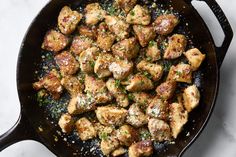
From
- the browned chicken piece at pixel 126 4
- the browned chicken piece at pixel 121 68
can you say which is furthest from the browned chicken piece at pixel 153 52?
the browned chicken piece at pixel 126 4

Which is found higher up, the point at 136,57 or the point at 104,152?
the point at 136,57

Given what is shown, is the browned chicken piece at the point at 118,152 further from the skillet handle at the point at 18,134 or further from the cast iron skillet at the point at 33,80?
the skillet handle at the point at 18,134

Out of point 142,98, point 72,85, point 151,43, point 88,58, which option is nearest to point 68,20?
point 88,58

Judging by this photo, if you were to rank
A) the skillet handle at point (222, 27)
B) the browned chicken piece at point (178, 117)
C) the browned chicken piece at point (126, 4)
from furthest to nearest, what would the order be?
the browned chicken piece at point (126, 4)
the browned chicken piece at point (178, 117)
the skillet handle at point (222, 27)

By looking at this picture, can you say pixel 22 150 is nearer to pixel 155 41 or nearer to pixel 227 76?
pixel 155 41

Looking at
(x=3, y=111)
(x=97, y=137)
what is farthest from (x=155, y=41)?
(x=3, y=111)

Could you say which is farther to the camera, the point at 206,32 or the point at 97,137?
the point at 97,137
